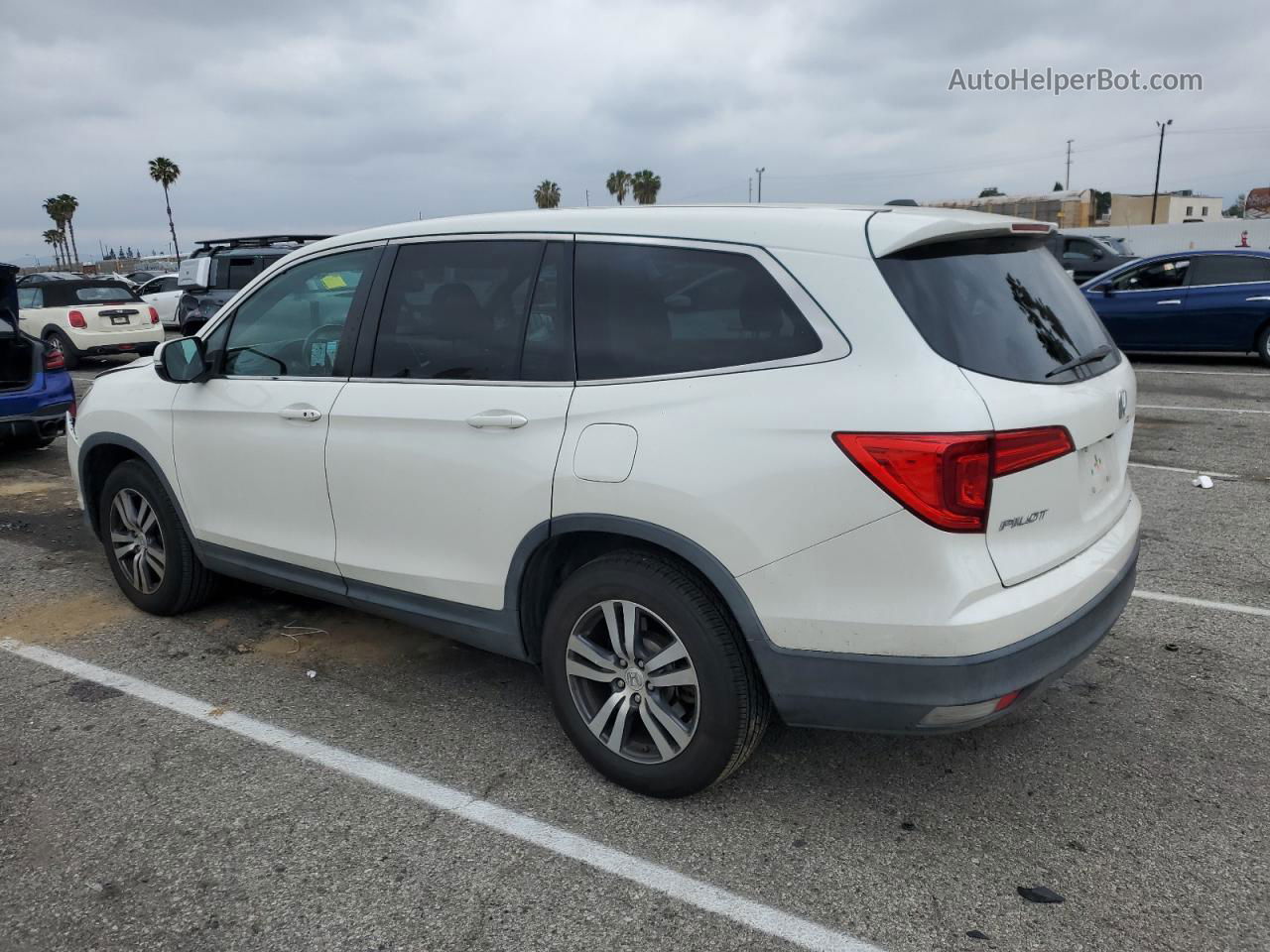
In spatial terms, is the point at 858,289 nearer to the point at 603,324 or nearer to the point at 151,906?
the point at 603,324

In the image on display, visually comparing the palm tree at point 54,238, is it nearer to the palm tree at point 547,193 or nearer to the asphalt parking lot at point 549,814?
the palm tree at point 547,193

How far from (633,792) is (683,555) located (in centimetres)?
89

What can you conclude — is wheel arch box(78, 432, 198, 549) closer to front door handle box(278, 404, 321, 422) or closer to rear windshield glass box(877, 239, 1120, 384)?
front door handle box(278, 404, 321, 422)

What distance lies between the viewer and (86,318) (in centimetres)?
1527

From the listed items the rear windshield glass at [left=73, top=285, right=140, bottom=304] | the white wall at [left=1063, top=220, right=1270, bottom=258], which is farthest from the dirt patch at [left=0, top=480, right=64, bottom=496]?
the white wall at [left=1063, top=220, right=1270, bottom=258]

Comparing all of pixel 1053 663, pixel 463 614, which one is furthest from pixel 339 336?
pixel 1053 663

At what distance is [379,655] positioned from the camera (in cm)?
428

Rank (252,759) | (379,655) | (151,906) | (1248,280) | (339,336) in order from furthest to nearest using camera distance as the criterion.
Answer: (1248,280) → (379,655) → (339,336) → (252,759) → (151,906)

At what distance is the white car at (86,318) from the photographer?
1520cm

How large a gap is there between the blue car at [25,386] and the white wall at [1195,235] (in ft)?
130

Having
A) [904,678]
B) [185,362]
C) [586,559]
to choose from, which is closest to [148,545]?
[185,362]

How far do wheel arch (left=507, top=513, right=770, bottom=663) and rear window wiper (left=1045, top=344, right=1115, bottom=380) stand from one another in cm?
108

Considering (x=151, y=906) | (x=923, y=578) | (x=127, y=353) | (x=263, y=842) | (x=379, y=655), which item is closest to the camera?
(x=923, y=578)

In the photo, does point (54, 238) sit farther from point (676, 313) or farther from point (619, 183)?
point (676, 313)
